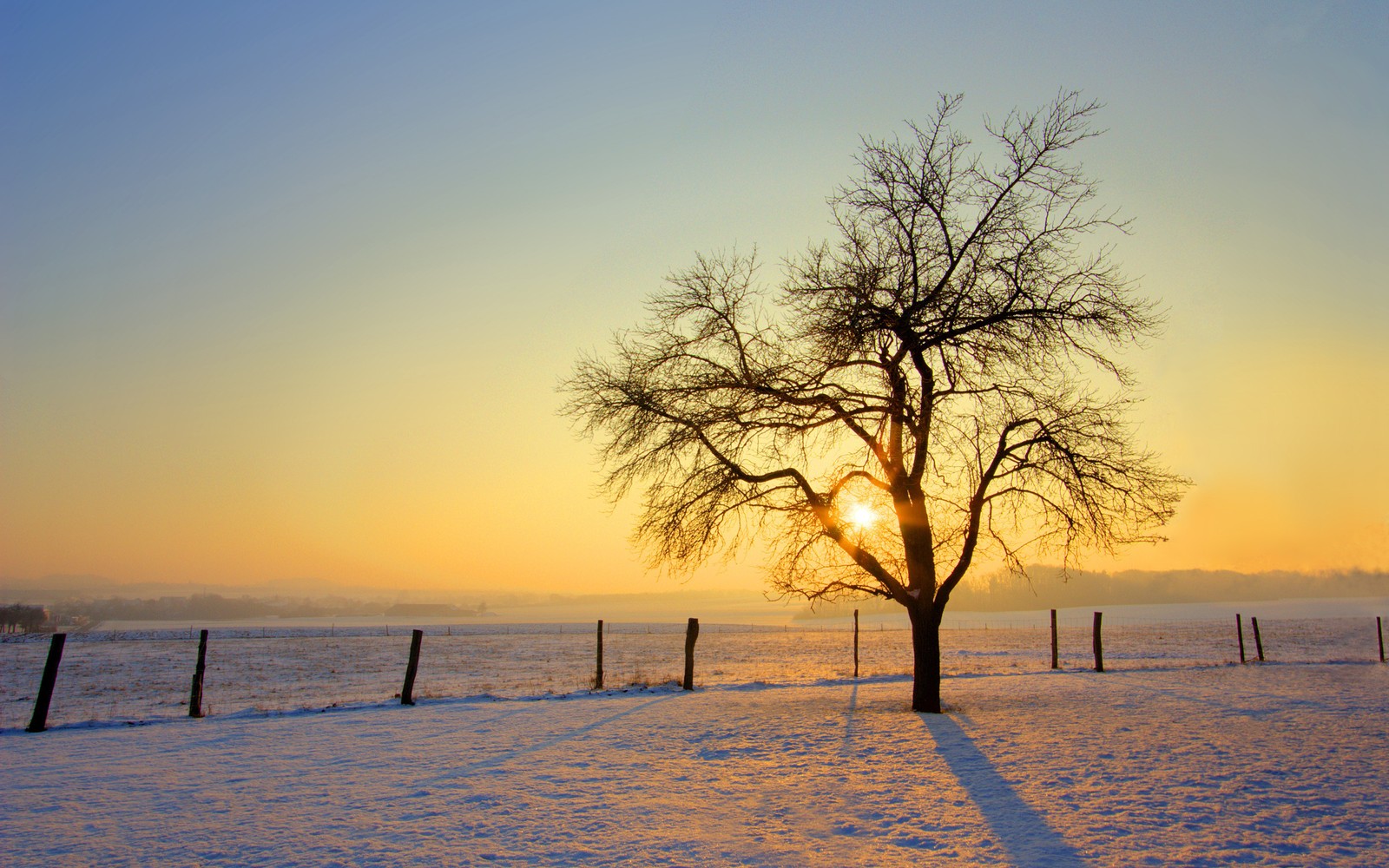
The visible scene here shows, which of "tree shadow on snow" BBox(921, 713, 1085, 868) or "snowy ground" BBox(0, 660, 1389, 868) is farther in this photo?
"snowy ground" BBox(0, 660, 1389, 868)

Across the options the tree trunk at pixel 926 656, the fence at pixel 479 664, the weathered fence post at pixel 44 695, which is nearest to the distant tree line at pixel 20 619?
the fence at pixel 479 664

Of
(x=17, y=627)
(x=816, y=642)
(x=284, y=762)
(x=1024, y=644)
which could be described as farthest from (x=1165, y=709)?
(x=17, y=627)

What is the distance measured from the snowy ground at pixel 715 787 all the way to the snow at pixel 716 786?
0.04 metres

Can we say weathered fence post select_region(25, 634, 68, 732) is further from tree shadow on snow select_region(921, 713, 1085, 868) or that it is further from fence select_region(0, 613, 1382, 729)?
tree shadow on snow select_region(921, 713, 1085, 868)

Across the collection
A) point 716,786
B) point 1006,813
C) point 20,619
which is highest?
point 1006,813

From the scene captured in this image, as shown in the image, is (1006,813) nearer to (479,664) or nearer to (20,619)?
(479,664)

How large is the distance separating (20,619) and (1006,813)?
478ft

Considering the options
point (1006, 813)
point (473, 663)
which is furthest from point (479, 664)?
point (1006, 813)

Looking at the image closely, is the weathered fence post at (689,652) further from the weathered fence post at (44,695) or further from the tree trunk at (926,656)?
the weathered fence post at (44,695)

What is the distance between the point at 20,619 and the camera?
108125 mm

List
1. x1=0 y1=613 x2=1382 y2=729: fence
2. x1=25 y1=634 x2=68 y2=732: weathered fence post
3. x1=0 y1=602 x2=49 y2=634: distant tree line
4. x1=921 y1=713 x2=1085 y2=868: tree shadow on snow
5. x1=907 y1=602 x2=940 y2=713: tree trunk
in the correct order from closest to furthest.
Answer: x1=921 y1=713 x2=1085 y2=868: tree shadow on snow
x1=25 y1=634 x2=68 y2=732: weathered fence post
x1=907 y1=602 x2=940 y2=713: tree trunk
x1=0 y1=613 x2=1382 y2=729: fence
x1=0 y1=602 x2=49 y2=634: distant tree line

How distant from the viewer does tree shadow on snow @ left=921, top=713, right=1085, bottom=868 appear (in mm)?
5820

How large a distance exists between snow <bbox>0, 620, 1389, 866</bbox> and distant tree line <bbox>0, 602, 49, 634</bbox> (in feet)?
426

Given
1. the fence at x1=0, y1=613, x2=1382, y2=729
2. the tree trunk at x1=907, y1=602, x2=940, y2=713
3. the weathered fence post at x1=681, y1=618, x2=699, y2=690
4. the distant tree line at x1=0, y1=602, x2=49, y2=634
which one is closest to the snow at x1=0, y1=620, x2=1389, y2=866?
the tree trunk at x1=907, y1=602, x2=940, y2=713
